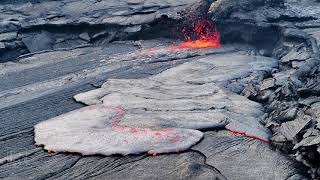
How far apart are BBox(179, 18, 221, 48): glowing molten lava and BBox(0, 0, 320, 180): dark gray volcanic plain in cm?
14

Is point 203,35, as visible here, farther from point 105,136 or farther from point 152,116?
point 105,136

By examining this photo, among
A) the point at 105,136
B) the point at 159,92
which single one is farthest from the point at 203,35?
the point at 105,136

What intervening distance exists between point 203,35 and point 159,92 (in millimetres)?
4240

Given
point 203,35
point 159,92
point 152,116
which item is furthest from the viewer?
point 203,35

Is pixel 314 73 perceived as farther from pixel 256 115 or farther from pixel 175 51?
pixel 175 51

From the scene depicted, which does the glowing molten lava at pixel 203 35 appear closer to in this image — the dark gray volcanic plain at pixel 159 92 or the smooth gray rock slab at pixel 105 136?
the dark gray volcanic plain at pixel 159 92

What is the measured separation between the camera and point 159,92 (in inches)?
229

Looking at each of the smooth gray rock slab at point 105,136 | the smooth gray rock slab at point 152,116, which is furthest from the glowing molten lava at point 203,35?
the smooth gray rock slab at point 105,136

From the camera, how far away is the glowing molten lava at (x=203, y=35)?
9.36 meters

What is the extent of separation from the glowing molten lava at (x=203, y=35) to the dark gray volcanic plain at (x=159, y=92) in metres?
0.14

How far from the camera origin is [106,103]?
213 inches

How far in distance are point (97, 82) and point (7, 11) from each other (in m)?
6.25

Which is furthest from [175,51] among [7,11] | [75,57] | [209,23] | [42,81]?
[7,11]

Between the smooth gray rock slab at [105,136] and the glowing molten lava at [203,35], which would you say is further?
the glowing molten lava at [203,35]
